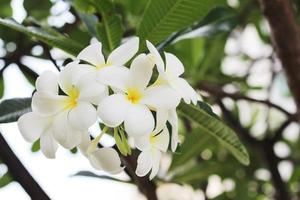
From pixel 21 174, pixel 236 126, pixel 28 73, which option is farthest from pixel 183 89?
pixel 236 126

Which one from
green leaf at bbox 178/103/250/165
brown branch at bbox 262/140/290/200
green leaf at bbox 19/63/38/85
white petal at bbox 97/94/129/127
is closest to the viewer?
white petal at bbox 97/94/129/127

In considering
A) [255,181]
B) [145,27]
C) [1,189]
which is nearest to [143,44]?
[145,27]

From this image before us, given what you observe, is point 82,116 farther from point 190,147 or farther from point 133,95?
point 190,147

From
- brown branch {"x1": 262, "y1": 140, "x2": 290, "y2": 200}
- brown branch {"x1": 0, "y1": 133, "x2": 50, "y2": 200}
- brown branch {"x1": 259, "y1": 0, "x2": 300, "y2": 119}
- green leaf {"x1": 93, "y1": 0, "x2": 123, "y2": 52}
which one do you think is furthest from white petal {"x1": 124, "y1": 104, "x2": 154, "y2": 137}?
brown branch {"x1": 262, "y1": 140, "x2": 290, "y2": 200}

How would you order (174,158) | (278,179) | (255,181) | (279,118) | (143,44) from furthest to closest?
1. (279,118)
2. (255,181)
3. (278,179)
4. (174,158)
5. (143,44)

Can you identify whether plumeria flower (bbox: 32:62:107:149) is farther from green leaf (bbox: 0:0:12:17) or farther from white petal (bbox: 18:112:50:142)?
green leaf (bbox: 0:0:12:17)

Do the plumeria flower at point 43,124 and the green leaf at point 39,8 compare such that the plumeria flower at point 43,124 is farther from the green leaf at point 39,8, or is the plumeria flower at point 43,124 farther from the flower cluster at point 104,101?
the green leaf at point 39,8

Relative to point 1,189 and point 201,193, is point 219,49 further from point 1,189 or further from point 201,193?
point 1,189
